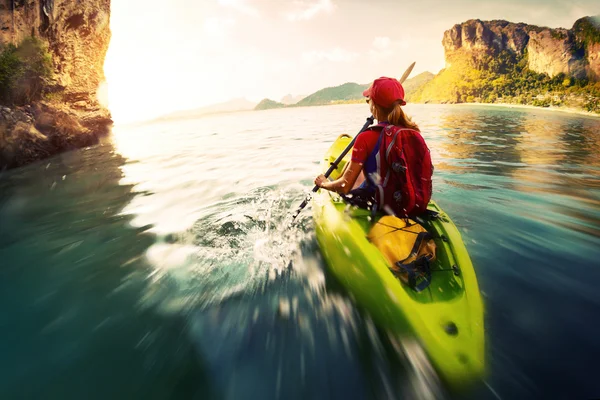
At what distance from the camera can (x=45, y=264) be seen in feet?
14.9

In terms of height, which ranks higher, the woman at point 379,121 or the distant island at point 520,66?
the distant island at point 520,66

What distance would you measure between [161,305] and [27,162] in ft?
54.3

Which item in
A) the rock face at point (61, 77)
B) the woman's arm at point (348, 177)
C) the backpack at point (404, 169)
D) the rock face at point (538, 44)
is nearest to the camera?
the backpack at point (404, 169)

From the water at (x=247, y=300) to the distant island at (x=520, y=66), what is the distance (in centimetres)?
7494

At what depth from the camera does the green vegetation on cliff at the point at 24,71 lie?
590 inches

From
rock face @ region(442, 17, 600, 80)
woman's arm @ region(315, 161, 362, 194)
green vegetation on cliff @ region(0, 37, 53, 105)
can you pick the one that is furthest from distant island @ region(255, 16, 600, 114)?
green vegetation on cliff @ region(0, 37, 53, 105)

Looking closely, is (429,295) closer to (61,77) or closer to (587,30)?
(61,77)

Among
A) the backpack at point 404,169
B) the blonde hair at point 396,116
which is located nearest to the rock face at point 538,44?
the blonde hair at point 396,116

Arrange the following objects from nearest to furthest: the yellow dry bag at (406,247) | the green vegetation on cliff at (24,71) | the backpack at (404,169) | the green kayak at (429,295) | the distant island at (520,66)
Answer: the green kayak at (429,295) → the yellow dry bag at (406,247) → the backpack at (404,169) → the green vegetation on cliff at (24,71) → the distant island at (520,66)

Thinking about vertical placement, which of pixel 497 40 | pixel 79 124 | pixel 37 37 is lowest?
pixel 79 124

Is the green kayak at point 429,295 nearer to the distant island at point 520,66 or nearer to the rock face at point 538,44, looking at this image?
the distant island at point 520,66

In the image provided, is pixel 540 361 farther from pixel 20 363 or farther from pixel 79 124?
pixel 79 124

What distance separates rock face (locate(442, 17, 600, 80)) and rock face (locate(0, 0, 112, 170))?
469ft

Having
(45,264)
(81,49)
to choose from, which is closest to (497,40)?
(81,49)
